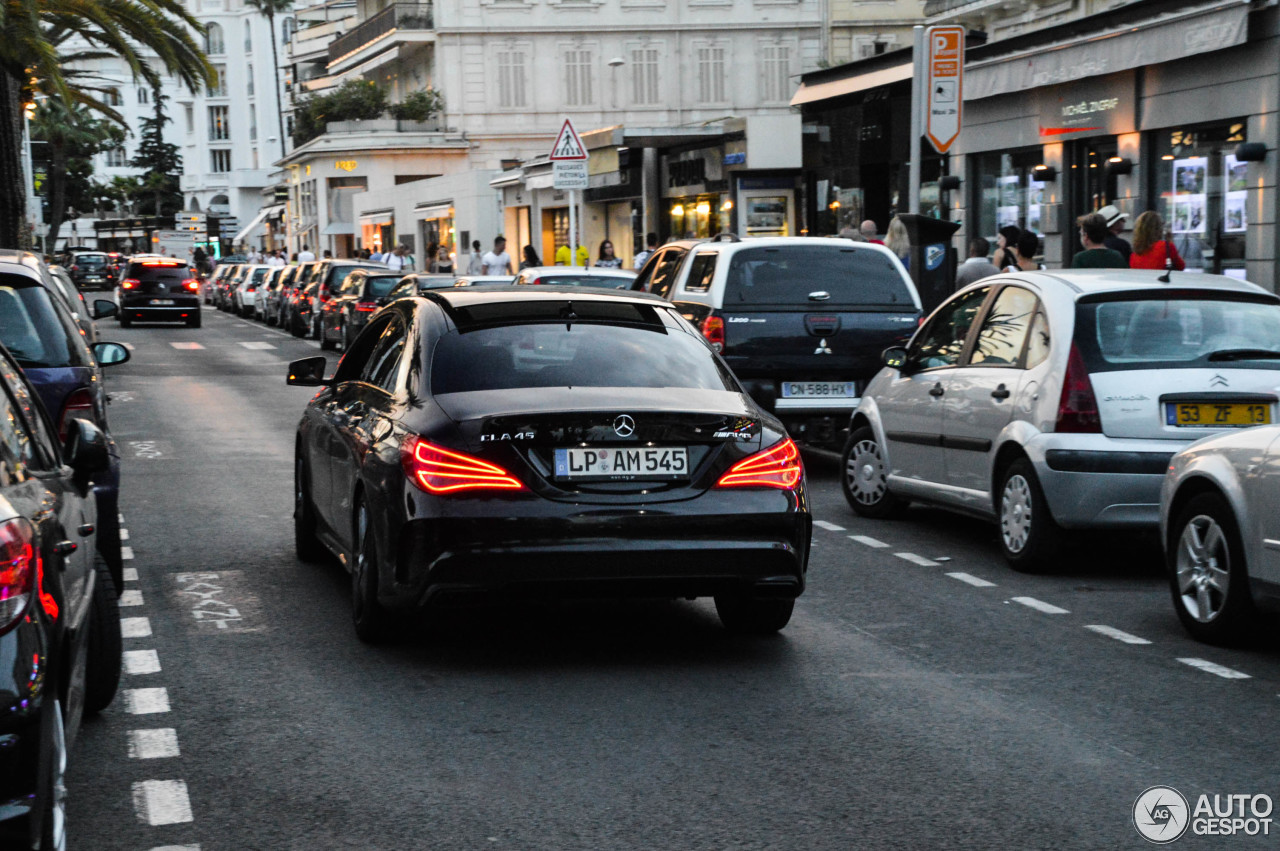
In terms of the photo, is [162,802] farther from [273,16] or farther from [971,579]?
[273,16]

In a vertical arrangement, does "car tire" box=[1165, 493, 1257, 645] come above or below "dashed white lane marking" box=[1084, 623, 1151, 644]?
above

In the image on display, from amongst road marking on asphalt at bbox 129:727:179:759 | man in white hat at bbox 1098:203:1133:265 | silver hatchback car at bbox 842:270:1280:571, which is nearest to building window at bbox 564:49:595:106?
man in white hat at bbox 1098:203:1133:265

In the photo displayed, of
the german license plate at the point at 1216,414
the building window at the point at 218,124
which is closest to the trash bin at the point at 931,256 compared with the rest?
the german license plate at the point at 1216,414

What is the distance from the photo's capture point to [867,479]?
1163 centimetres

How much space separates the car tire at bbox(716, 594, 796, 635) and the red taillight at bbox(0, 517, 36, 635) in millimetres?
3918

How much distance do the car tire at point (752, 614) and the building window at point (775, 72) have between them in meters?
61.7

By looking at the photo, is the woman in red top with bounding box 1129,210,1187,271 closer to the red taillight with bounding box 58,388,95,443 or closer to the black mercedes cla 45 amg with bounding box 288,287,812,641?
the black mercedes cla 45 amg with bounding box 288,287,812,641

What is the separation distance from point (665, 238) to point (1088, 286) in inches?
1406

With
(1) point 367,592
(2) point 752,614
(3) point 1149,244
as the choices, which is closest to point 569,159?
(3) point 1149,244

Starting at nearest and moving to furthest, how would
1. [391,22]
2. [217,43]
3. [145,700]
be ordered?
[145,700] → [391,22] → [217,43]

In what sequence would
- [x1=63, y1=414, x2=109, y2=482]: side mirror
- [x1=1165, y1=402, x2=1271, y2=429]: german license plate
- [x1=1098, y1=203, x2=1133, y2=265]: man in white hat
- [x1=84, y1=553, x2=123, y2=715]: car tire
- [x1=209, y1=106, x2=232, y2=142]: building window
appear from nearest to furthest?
[x1=63, y1=414, x2=109, y2=482]: side mirror
[x1=84, y1=553, x2=123, y2=715]: car tire
[x1=1165, y1=402, x2=1271, y2=429]: german license plate
[x1=1098, y1=203, x2=1133, y2=265]: man in white hat
[x1=209, y1=106, x2=232, y2=142]: building window

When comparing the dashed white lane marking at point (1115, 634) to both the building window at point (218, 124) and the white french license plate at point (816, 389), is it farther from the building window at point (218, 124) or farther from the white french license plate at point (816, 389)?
the building window at point (218, 124)

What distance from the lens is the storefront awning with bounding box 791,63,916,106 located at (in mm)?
33375

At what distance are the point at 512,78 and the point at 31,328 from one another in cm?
6145
